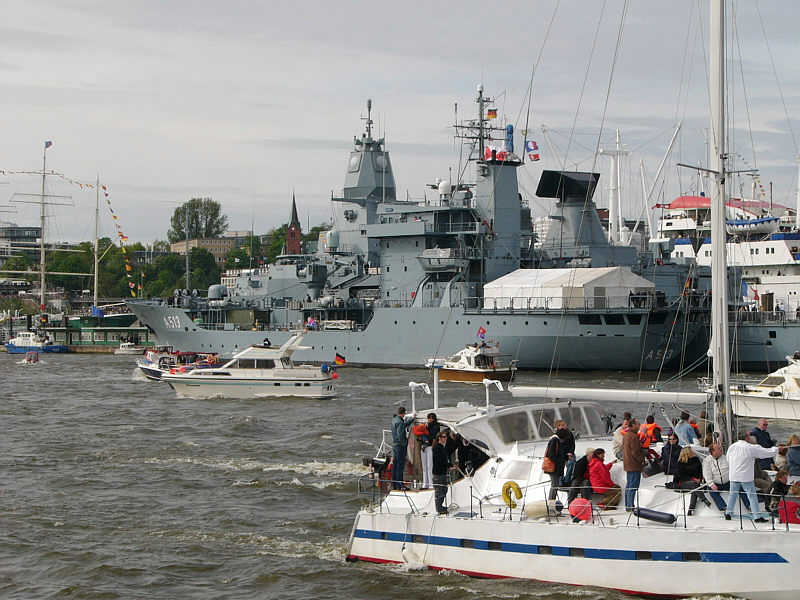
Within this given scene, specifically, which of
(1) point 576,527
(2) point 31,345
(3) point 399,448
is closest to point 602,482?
(1) point 576,527

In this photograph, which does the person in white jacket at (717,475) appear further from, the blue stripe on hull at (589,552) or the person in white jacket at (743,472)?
the blue stripe on hull at (589,552)

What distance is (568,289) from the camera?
162ft

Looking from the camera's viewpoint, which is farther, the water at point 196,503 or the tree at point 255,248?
the tree at point 255,248

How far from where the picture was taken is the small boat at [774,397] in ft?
103

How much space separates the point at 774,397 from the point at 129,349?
58.6 meters

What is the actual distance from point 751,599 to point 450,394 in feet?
91.8

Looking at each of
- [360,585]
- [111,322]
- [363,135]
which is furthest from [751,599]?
[111,322]

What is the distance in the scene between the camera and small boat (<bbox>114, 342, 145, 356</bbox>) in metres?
79.3

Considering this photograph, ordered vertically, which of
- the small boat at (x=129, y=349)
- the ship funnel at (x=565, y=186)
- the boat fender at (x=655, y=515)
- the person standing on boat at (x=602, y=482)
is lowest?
the boat fender at (x=655, y=515)

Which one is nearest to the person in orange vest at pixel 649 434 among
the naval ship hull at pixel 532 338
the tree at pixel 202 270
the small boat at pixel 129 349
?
the naval ship hull at pixel 532 338

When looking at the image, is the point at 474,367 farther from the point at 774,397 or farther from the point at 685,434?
the point at 685,434

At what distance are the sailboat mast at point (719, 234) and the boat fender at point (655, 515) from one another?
311cm

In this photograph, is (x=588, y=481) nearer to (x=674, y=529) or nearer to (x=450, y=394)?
(x=674, y=529)

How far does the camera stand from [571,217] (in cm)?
→ 6112
